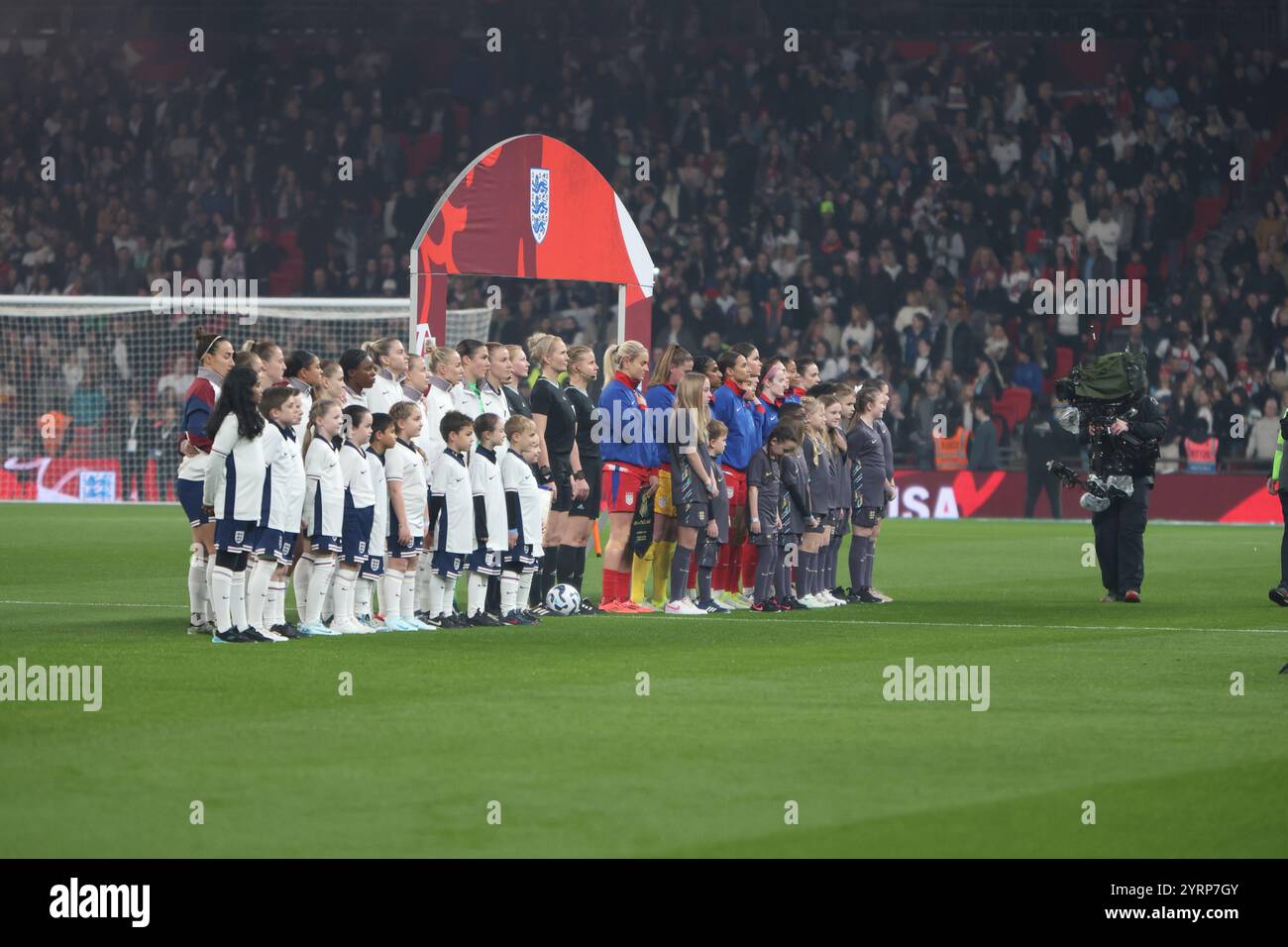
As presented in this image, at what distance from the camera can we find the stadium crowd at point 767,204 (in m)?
31.5

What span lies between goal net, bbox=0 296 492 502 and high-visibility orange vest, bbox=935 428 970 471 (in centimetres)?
815

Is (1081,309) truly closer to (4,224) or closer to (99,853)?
(4,224)

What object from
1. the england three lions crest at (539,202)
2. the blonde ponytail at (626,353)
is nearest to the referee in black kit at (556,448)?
the blonde ponytail at (626,353)

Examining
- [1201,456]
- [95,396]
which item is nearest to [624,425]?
[1201,456]

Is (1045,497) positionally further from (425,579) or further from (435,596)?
(435,596)

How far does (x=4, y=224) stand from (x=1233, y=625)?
91.5 ft

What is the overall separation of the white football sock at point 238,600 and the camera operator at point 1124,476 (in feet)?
24.8

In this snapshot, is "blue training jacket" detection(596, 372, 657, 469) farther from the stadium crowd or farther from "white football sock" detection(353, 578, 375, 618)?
the stadium crowd

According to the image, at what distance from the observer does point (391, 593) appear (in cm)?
1338

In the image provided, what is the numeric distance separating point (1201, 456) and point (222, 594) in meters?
21.1

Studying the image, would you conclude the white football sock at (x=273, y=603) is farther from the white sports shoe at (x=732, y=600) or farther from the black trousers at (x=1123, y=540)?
the black trousers at (x=1123, y=540)

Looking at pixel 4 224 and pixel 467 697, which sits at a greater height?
pixel 4 224
